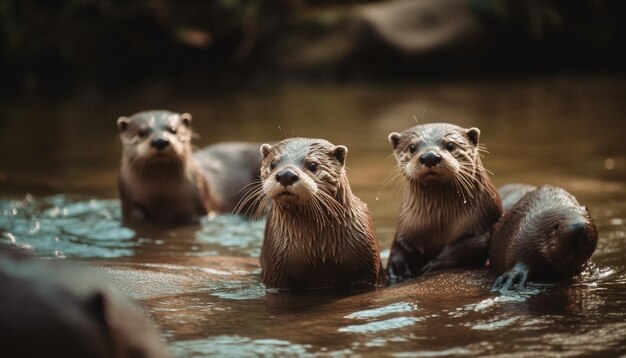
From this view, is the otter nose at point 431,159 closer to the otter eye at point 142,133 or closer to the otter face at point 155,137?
the otter face at point 155,137

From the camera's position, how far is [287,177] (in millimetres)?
3438

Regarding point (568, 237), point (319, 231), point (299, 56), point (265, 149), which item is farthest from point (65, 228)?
point (299, 56)

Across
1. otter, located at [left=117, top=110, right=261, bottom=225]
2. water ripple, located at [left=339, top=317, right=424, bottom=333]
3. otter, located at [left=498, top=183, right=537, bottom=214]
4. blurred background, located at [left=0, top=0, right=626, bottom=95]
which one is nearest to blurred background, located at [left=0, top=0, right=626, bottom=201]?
blurred background, located at [left=0, top=0, right=626, bottom=95]

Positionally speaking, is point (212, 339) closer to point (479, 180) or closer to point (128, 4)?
point (479, 180)

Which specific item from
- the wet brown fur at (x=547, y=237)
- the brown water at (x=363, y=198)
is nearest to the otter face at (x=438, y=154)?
the wet brown fur at (x=547, y=237)

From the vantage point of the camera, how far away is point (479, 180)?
3.99 meters

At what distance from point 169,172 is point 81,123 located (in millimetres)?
4178

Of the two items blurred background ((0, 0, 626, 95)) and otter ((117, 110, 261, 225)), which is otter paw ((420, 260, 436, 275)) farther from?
blurred background ((0, 0, 626, 95))

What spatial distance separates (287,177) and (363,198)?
86.8 inches

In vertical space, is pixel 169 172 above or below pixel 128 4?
below

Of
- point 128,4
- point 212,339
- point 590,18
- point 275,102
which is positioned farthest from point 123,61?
point 212,339

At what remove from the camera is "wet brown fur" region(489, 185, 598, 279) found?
3.51 meters

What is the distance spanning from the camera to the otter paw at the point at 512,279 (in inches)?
138

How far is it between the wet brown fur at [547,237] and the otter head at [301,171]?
74 cm
